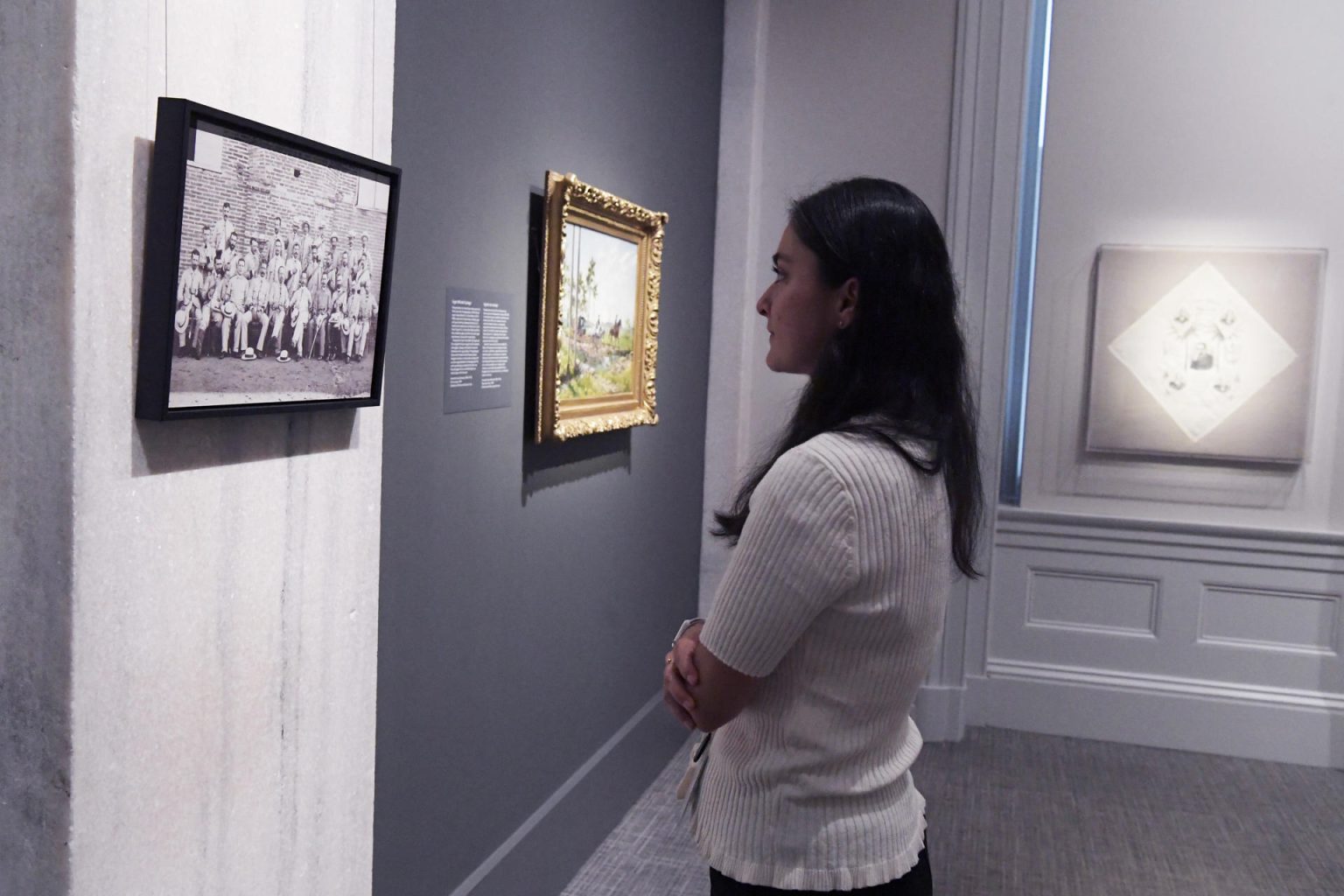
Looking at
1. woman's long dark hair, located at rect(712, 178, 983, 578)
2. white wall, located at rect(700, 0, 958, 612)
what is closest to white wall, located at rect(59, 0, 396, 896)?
woman's long dark hair, located at rect(712, 178, 983, 578)

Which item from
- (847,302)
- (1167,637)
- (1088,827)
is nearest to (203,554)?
(847,302)

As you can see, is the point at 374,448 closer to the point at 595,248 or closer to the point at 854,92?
the point at 595,248

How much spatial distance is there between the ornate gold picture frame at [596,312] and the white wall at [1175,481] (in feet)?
7.33

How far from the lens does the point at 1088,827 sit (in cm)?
421

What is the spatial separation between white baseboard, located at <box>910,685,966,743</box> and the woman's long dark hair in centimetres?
388

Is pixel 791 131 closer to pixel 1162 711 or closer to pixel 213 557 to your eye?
pixel 1162 711

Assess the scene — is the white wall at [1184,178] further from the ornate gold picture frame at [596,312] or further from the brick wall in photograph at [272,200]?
the brick wall in photograph at [272,200]

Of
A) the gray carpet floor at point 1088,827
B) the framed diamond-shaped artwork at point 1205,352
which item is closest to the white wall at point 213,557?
the gray carpet floor at point 1088,827

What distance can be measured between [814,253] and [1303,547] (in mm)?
4408

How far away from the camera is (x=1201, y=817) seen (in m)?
4.34

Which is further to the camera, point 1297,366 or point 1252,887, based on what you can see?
point 1297,366

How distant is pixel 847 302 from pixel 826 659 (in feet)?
1.51

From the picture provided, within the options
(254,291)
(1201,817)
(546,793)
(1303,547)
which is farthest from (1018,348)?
(254,291)

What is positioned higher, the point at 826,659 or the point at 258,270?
the point at 258,270
